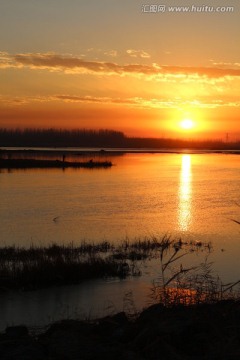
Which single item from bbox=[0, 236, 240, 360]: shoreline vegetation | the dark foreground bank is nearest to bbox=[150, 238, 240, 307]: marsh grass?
bbox=[0, 236, 240, 360]: shoreline vegetation

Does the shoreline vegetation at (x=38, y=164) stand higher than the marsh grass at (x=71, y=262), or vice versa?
the shoreline vegetation at (x=38, y=164)

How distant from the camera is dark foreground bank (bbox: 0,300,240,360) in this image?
6375mm

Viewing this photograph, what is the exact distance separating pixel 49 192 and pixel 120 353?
111 ft

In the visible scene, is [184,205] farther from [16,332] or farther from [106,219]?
[16,332]

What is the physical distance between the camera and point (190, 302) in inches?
366

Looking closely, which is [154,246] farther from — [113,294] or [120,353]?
[120,353]

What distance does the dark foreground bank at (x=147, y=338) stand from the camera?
638cm

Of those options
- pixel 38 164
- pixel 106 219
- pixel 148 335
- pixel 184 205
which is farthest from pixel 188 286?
pixel 38 164

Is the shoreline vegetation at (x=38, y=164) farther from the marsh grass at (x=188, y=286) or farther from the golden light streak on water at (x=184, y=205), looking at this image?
the marsh grass at (x=188, y=286)

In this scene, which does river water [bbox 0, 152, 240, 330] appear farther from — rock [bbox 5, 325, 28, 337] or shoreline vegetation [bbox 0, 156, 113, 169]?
shoreline vegetation [bbox 0, 156, 113, 169]

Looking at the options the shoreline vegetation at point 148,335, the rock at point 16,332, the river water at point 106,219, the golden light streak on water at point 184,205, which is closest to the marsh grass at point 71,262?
the river water at point 106,219

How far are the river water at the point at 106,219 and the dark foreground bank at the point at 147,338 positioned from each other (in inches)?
122

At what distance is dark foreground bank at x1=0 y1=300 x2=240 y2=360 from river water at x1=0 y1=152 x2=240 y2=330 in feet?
10.1

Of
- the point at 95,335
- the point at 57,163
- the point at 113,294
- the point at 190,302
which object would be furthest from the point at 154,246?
the point at 57,163
